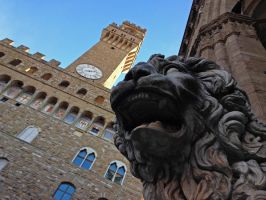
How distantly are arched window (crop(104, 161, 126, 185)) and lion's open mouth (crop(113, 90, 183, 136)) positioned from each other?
48.1 feet

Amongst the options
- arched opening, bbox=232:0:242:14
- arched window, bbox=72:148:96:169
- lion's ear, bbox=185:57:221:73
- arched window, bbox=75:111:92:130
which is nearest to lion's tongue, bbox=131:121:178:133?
lion's ear, bbox=185:57:221:73

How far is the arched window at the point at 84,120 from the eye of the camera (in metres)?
18.5

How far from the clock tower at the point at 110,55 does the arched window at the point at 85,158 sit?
266 inches

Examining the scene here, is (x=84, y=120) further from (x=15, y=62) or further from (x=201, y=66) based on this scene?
(x=201, y=66)

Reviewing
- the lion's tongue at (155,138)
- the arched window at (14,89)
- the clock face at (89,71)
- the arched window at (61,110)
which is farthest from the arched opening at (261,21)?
the clock face at (89,71)

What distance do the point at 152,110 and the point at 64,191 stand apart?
1357 cm

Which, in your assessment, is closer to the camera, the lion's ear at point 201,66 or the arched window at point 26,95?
the lion's ear at point 201,66

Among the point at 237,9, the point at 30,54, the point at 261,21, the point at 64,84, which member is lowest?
the point at 261,21

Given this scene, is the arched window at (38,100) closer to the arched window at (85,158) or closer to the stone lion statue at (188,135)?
the arched window at (85,158)

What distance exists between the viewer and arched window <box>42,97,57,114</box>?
1886 centimetres

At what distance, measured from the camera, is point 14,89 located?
19.7 m

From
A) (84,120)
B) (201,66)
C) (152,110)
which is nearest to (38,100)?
(84,120)

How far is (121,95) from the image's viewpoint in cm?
188

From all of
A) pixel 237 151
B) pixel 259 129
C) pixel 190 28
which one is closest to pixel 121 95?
pixel 237 151
